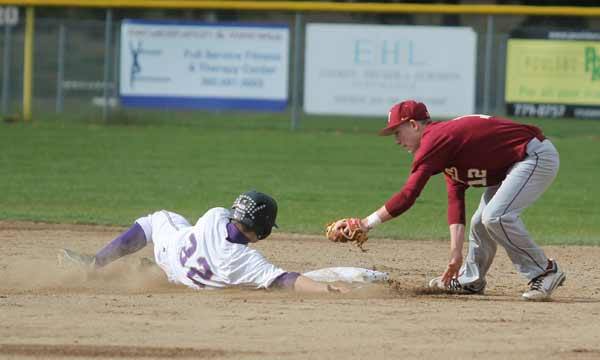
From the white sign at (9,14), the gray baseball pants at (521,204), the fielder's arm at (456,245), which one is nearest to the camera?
the gray baseball pants at (521,204)

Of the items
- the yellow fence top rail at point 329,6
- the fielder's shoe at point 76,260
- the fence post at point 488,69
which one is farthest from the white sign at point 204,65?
the fielder's shoe at point 76,260

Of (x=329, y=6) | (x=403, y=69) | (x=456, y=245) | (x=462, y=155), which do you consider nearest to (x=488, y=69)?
(x=403, y=69)

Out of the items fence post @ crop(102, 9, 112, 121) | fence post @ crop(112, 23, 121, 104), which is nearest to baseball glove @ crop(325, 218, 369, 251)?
fence post @ crop(102, 9, 112, 121)

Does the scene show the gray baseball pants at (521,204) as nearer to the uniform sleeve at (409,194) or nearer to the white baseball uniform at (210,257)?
the uniform sleeve at (409,194)

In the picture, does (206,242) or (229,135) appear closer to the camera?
(206,242)

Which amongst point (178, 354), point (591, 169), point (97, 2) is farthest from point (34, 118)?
point (178, 354)

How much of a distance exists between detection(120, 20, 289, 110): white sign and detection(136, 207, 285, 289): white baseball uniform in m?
13.5

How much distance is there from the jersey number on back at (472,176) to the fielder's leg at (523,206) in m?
0.14

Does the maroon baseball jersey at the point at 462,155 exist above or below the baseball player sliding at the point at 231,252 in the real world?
above

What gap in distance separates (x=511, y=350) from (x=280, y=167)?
422 inches

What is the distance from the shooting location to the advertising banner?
2014 centimetres

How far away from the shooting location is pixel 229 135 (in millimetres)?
20484

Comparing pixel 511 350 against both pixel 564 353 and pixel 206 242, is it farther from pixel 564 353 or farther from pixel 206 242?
pixel 206 242

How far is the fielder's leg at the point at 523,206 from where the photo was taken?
286 inches
